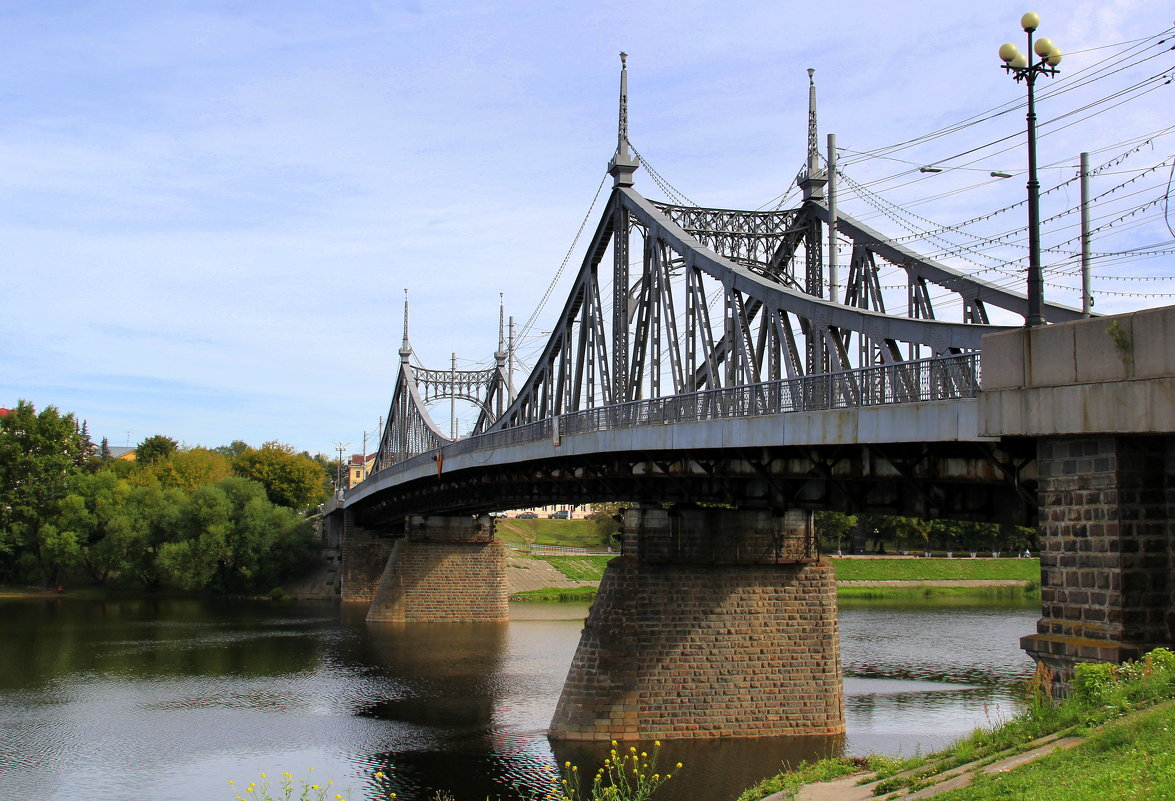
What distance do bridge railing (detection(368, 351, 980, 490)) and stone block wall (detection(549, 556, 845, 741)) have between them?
3.63 meters

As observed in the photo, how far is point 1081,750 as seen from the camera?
948 cm

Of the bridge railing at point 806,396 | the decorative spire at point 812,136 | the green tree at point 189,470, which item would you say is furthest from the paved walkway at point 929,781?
the green tree at point 189,470

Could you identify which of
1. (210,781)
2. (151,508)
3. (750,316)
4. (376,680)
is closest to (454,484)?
(376,680)

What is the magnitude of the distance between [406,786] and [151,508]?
184 ft

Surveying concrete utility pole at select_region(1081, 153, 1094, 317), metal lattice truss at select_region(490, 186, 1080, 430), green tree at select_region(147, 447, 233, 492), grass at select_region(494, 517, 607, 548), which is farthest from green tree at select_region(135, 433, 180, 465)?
concrete utility pole at select_region(1081, 153, 1094, 317)

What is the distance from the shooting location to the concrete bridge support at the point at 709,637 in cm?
2445

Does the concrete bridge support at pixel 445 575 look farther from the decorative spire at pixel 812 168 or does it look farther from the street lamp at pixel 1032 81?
the street lamp at pixel 1032 81

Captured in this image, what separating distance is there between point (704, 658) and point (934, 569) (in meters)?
52.9

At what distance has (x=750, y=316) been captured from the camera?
3288 cm

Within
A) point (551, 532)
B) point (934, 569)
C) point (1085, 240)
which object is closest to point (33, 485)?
point (551, 532)

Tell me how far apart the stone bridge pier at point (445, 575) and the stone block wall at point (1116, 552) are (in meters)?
43.4

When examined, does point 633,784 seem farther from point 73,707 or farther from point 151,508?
point 151,508

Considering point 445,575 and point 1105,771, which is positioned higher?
point 1105,771

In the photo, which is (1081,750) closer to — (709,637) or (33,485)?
(709,637)
